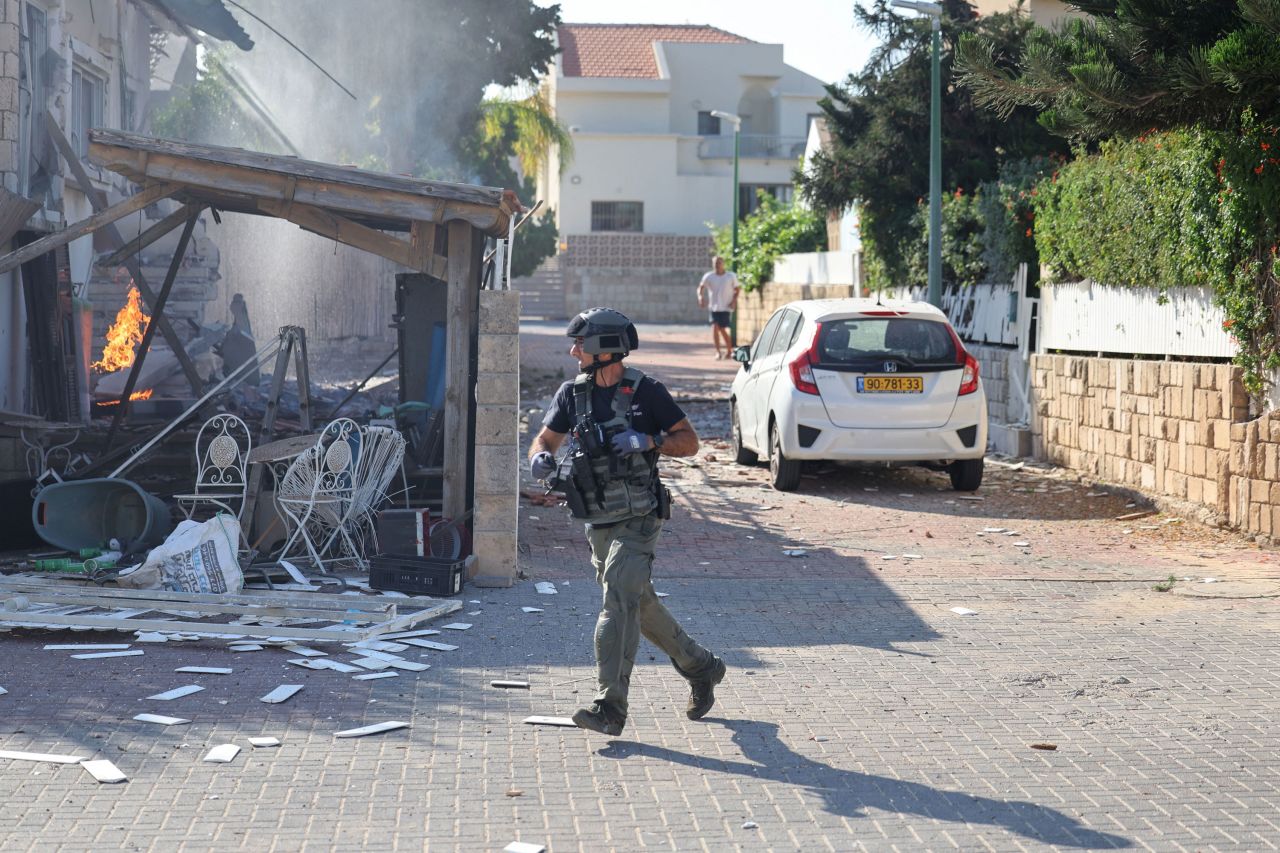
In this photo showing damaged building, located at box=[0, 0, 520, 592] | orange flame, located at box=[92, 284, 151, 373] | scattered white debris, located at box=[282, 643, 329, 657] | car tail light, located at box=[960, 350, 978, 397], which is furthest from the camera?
orange flame, located at box=[92, 284, 151, 373]

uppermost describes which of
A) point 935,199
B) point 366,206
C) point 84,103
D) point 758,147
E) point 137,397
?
point 758,147

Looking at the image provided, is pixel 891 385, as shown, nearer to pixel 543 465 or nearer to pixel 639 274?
Result: pixel 543 465

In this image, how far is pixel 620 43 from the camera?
66.2m

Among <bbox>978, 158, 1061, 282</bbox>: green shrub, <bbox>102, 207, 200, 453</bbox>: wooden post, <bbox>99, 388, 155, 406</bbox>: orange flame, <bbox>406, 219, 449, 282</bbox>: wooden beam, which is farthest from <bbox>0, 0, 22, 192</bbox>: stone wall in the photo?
<bbox>978, 158, 1061, 282</bbox>: green shrub

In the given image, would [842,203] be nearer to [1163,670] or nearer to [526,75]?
[526,75]

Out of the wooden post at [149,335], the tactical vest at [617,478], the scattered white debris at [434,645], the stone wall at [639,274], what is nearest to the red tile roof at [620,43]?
the stone wall at [639,274]

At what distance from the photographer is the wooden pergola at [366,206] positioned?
9914 mm

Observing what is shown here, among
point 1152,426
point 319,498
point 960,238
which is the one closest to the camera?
point 319,498

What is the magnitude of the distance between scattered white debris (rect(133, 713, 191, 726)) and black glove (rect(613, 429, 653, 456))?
6.70 ft

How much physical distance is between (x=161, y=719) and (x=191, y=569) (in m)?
2.71

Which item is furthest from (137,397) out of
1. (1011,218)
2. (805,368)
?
(1011,218)

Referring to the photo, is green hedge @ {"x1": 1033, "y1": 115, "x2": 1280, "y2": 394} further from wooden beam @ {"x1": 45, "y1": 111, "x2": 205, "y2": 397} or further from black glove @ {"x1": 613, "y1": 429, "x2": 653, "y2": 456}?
wooden beam @ {"x1": 45, "y1": 111, "x2": 205, "y2": 397}

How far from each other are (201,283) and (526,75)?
47.8ft

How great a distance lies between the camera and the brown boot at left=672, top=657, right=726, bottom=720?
6.43 m
